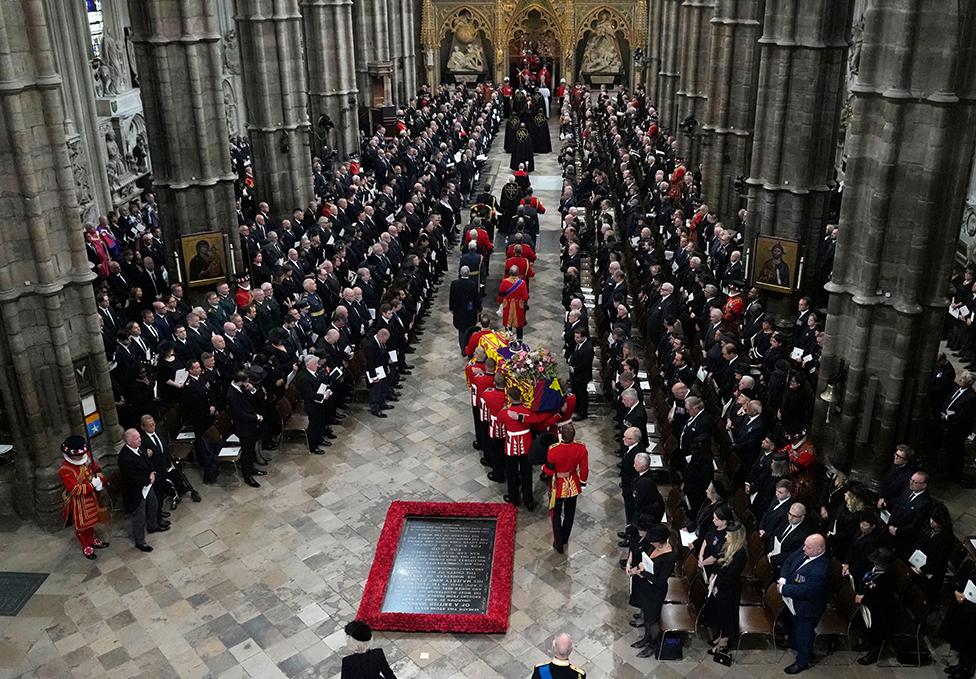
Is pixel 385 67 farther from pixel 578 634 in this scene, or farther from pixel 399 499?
pixel 578 634

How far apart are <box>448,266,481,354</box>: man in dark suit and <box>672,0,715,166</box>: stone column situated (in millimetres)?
12757

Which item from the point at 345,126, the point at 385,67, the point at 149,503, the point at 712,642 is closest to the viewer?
the point at 712,642

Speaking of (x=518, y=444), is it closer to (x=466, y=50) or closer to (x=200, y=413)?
(x=200, y=413)

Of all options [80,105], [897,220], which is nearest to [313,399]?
[897,220]

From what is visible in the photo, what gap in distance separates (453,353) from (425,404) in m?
2.14

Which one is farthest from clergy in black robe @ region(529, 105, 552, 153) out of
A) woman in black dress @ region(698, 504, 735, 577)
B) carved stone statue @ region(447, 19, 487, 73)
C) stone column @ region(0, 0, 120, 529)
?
woman in black dress @ region(698, 504, 735, 577)

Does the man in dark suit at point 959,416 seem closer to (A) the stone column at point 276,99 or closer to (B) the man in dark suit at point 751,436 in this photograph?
(B) the man in dark suit at point 751,436

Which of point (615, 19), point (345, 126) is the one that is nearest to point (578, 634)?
point (345, 126)

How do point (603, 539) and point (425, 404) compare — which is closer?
point (603, 539)

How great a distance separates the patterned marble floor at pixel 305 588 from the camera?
9359 mm

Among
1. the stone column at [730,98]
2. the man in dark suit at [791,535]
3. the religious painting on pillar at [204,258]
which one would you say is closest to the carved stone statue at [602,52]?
the stone column at [730,98]

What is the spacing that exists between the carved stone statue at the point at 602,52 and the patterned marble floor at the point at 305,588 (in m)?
35.5

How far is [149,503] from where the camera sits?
444 inches

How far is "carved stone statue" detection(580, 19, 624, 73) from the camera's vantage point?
148 ft
